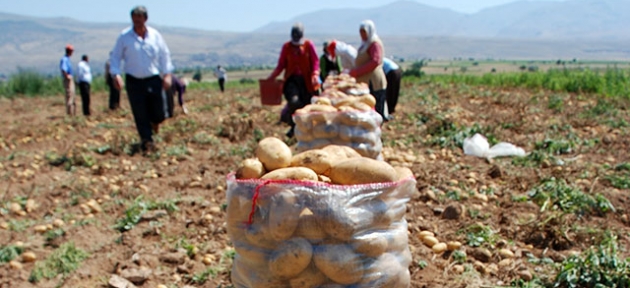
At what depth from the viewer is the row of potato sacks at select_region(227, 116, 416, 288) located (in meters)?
1.79

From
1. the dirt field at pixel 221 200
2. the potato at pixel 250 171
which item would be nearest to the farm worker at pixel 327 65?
the dirt field at pixel 221 200

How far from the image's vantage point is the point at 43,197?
4.60 metres

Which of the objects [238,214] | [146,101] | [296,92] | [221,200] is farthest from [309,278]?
[146,101]

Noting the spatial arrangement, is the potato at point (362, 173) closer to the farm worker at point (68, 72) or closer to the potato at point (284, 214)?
the potato at point (284, 214)

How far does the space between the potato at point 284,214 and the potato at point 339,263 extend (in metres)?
0.13

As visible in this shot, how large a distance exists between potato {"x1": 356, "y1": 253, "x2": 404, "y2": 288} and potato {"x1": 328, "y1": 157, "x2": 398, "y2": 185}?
0.29 metres

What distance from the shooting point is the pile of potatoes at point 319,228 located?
70.5 inches

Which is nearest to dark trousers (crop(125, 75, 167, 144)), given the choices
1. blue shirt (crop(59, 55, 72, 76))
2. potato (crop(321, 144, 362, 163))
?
potato (crop(321, 144, 362, 163))

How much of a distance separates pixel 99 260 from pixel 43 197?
1.77 m

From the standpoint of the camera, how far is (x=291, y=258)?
1773 mm

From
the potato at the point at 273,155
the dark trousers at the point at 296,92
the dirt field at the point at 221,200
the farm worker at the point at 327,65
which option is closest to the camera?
the potato at the point at 273,155

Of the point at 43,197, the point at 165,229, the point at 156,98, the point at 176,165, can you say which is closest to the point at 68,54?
the point at 156,98

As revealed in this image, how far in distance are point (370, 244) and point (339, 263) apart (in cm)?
14

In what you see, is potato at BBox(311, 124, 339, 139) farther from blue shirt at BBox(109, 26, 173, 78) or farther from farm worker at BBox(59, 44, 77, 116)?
farm worker at BBox(59, 44, 77, 116)
